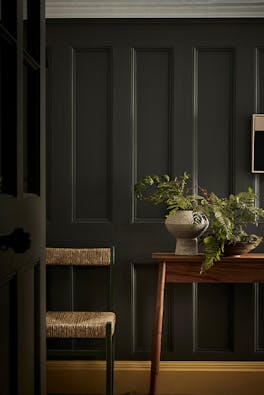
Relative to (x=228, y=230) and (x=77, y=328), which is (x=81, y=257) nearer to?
(x=77, y=328)

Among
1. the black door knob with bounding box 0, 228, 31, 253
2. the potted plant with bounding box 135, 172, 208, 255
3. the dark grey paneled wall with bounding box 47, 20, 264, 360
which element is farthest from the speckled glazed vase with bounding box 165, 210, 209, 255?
the black door knob with bounding box 0, 228, 31, 253

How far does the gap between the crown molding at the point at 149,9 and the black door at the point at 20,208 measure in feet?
6.27

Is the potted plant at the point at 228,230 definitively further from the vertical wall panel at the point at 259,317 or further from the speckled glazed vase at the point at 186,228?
the vertical wall panel at the point at 259,317

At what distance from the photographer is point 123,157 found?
12.2 feet

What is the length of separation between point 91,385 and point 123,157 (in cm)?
143

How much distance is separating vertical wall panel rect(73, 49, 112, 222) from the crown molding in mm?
234

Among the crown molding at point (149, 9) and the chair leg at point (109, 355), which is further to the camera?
the crown molding at point (149, 9)

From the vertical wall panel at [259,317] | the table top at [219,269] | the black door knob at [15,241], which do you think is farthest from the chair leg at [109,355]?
the black door knob at [15,241]

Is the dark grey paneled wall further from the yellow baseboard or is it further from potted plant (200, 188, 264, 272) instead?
potted plant (200, 188, 264, 272)

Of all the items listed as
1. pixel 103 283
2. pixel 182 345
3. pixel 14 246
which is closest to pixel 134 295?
pixel 103 283

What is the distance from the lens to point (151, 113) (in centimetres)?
→ 373

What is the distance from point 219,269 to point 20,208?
6.63 feet

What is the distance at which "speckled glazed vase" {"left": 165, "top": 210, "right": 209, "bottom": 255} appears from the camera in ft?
11.0

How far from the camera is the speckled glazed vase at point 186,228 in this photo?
3.34 meters
